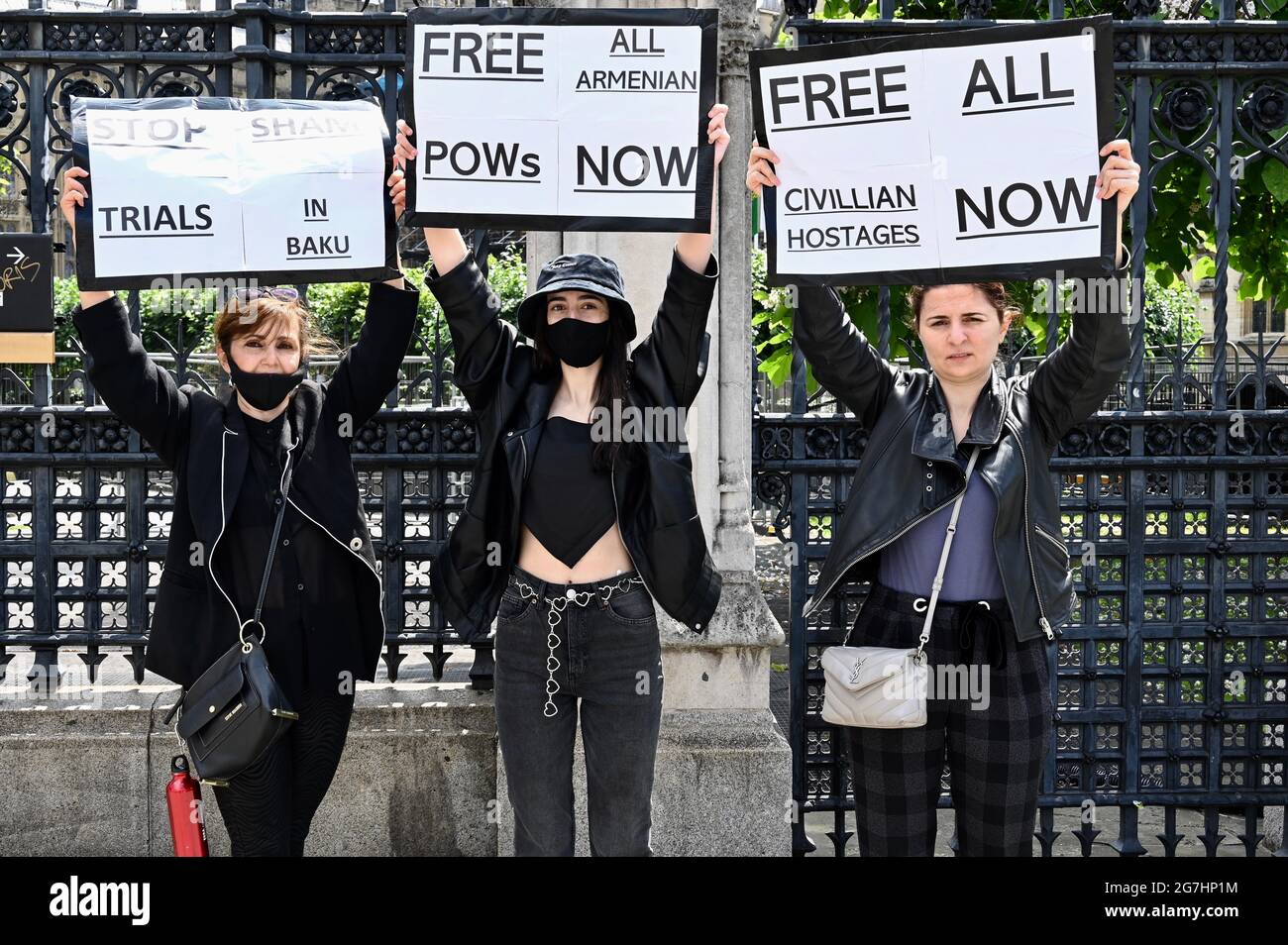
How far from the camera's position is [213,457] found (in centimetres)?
390

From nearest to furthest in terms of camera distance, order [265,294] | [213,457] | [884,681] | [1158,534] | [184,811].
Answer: [884,681], [184,811], [213,457], [265,294], [1158,534]

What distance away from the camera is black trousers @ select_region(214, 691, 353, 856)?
3.78 meters

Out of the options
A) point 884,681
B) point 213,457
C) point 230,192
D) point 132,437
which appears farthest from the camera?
point 132,437

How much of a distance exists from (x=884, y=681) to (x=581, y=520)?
3.14 feet

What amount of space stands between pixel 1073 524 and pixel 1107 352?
2.17m

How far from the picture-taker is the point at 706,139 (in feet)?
13.0

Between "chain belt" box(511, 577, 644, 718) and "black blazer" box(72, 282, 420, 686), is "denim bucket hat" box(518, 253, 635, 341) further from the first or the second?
"chain belt" box(511, 577, 644, 718)

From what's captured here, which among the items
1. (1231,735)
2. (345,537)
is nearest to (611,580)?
(345,537)

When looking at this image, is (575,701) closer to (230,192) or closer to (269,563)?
(269,563)

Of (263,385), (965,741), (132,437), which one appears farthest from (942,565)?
(132,437)

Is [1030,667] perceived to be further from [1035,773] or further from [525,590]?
[525,590]

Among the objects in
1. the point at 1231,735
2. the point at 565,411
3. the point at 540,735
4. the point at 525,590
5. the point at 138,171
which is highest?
the point at 138,171

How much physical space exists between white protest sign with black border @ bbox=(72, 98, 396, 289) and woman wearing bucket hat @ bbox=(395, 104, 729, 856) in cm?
48

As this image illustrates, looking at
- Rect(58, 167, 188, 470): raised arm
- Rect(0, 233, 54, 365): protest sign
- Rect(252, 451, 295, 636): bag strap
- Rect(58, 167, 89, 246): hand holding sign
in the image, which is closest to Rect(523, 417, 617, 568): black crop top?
Rect(252, 451, 295, 636): bag strap
